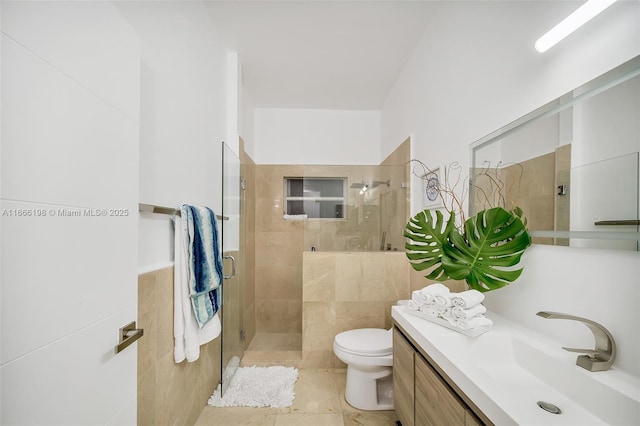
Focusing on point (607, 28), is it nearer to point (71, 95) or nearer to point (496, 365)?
point (496, 365)

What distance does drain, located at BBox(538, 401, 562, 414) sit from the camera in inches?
31.7

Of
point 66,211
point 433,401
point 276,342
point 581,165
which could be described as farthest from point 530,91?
point 276,342

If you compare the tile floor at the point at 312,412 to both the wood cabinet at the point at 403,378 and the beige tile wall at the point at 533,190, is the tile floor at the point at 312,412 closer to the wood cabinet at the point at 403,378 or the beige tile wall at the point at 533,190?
the wood cabinet at the point at 403,378

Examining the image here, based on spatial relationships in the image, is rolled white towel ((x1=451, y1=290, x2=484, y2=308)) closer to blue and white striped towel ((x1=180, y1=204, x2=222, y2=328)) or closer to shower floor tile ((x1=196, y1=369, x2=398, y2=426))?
shower floor tile ((x1=196, y1=369, x2=398, y2=426))

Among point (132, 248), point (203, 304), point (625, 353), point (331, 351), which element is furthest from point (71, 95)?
point (331, 351)

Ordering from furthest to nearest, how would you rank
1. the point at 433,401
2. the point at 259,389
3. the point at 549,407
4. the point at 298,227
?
the point at 298,227 → the point at 259,389 → the point at 433,401 → the point at 549,407

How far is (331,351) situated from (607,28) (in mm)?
2540

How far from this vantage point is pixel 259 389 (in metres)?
2.12

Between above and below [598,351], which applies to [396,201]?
above

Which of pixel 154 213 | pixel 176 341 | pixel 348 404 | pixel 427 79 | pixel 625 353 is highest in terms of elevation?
pixel 427 79

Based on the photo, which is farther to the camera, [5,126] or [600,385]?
[600,385]

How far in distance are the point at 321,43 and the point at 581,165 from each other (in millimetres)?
1985

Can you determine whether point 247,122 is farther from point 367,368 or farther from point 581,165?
point 581,165

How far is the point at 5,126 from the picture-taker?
58cm
